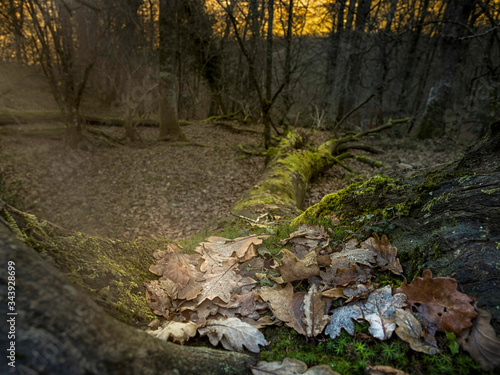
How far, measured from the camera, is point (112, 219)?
606 centimetres

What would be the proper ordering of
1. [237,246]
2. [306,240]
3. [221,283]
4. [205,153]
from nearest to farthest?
[221,283], [306,240], [237,246], [205,153]

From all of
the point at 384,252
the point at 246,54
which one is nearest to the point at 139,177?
the point at 246,54

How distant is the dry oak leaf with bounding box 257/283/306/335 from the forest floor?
2.79 m

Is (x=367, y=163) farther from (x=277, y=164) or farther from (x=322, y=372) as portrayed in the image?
(x=322, y=372)

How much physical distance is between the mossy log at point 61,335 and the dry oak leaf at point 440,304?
936mm

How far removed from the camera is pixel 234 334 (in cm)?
117

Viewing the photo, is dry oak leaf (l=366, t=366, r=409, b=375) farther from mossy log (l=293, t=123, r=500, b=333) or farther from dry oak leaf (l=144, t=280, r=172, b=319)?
dry oak leaf (l=144, t=280, r=172, b=319)

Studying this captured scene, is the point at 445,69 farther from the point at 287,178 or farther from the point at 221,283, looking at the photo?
the point at 221,283

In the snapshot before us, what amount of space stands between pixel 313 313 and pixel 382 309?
0.97 feet

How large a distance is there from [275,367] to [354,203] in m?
1.47

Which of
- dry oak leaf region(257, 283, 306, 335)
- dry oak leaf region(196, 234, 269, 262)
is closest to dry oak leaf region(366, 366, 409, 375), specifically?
dry oak leaf region(257, 283, 306, 335)

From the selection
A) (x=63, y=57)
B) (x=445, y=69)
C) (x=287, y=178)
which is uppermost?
(x=445, y=69)

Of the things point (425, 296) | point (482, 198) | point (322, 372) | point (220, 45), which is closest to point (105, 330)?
point (322, 372)

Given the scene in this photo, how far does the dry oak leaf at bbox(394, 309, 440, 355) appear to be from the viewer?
0.99m
